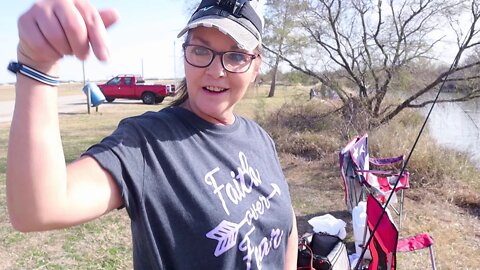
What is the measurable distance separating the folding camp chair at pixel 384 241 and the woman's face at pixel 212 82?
5.05ft

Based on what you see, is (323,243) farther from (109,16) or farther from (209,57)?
(109,16)

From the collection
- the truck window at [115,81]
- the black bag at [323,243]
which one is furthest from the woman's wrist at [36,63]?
the truck window at [115,81]

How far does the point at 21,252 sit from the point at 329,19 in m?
7.33

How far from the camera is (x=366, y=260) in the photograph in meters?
3.44

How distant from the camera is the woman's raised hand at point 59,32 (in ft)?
1.82

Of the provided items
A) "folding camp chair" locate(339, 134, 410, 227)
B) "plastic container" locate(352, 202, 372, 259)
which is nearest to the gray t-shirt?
"plastic container" locate(352, 202, 372, 259)

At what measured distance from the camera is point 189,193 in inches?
35.7

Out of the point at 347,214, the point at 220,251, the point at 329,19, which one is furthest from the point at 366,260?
the point at 329,19

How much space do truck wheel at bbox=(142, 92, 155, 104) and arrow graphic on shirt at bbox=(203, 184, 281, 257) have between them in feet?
62.0

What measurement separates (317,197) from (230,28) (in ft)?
14.6

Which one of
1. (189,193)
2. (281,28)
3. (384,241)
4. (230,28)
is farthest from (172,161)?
(281,28)

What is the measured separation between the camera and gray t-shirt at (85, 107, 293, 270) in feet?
2.75

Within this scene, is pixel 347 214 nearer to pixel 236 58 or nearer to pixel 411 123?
pixel 236 58

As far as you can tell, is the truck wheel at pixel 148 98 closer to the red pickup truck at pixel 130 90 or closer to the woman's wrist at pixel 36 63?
the red pickup truck at pixel 130 90
